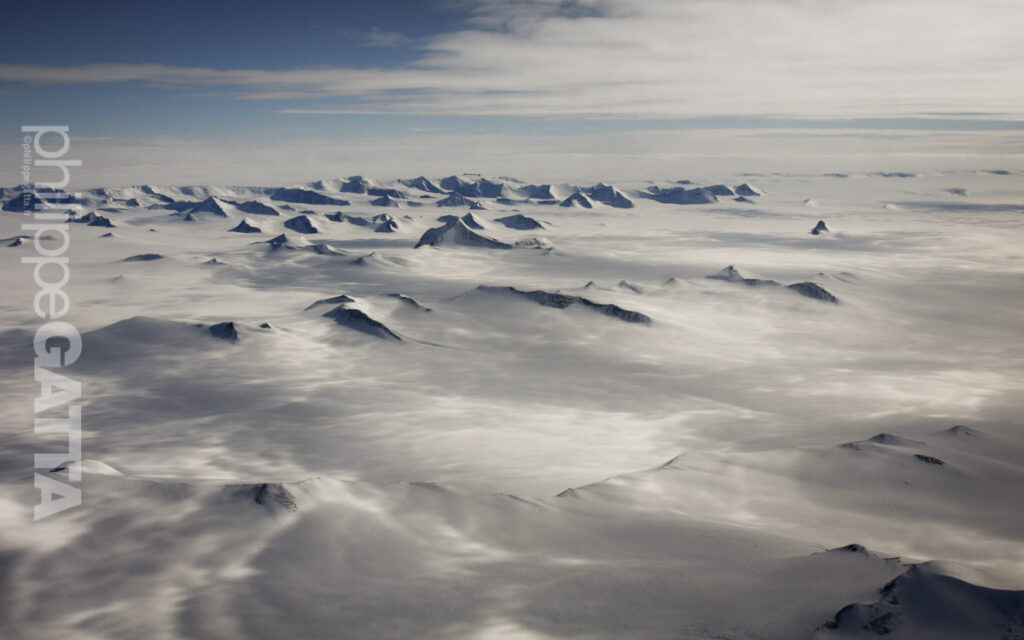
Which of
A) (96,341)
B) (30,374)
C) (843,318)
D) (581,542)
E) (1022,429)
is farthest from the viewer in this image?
(843,318)

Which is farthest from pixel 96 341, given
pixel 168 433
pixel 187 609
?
pixel 187 609

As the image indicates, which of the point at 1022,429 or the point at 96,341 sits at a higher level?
the point at 1022,429

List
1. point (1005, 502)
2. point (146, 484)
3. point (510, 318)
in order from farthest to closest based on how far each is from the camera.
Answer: point (510, 318)
point (1005, 502)
point (146, 484)

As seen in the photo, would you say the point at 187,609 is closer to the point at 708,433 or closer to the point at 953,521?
the point at 953,521

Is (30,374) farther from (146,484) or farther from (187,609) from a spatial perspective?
(187,609)

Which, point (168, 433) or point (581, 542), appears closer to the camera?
point (581, 542)

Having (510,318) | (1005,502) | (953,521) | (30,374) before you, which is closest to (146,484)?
(953,521)

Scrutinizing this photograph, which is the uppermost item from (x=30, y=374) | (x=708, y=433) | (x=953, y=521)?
(x=953, y=521)
